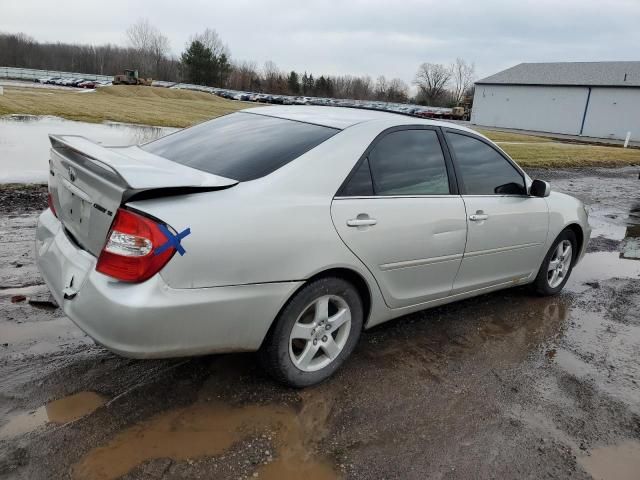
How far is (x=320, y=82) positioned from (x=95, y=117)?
265ft

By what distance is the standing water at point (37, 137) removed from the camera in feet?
29.1

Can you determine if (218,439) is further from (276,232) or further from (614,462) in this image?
(614,462)

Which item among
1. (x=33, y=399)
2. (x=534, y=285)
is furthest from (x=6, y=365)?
(x=534, y=285)

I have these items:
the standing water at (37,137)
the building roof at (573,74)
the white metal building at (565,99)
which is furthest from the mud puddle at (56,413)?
the building roof at (573,74)

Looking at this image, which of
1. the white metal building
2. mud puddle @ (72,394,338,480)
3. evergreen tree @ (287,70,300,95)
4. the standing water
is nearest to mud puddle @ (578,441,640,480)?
mud puddle @ (72,394,338,480)

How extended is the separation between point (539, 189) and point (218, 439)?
3.33 metres

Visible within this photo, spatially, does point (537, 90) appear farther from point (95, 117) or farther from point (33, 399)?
point (33, 399)

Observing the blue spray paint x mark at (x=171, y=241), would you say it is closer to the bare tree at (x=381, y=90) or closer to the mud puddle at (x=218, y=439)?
the mud puddle at (x=218, y=439)

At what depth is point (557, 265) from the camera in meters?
5.07

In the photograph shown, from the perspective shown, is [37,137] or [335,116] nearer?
[335,116]

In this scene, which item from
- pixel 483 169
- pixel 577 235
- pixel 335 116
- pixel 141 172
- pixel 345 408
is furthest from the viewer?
pixel 577 235

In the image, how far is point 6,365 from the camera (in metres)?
3.13

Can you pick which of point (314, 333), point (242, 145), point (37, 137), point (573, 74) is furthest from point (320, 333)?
point (573, 74)

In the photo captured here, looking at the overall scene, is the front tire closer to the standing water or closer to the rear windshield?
the rear windshield
